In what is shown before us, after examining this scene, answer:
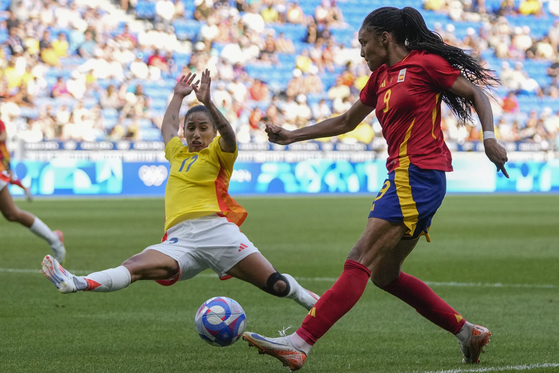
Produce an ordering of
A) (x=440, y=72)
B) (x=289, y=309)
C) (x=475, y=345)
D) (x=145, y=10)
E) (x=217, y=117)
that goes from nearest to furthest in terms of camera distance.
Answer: (x=440, y=72)
(x=475, y=345)
(x=217, y=117)
(x=289, y=309)
(x=145, y=10)

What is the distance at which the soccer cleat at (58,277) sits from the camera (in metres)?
4.39

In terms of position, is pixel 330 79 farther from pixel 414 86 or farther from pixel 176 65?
pixel 414 86

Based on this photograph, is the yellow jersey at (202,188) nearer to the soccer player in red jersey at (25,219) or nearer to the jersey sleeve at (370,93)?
the jersey sleeve at (370,93)

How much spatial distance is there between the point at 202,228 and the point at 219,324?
2.29ft

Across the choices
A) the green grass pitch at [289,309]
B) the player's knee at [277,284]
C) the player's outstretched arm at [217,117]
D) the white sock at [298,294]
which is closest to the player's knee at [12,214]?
the green grass pitch at [289,309]

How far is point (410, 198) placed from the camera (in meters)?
4.17

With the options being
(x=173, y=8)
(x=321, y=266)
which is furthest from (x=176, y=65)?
(x=321, y=266)

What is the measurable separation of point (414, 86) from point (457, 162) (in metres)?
21.8

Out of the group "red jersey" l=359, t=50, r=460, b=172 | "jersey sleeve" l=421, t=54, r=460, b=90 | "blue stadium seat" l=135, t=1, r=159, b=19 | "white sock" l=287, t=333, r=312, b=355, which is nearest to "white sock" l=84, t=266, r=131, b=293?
"white sock" l=287, t=333, r=312, b=355

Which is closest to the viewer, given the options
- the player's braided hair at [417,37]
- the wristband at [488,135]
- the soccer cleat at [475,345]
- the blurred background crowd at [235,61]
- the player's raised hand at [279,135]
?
the wristband at [488,135]

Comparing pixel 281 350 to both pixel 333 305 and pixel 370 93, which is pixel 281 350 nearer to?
pixel 333 305

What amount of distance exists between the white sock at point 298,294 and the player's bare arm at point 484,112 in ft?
5.52

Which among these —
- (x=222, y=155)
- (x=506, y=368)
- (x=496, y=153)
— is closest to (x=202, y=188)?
(x=222, y=155)

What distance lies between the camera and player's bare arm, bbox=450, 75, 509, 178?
13.0 feet
